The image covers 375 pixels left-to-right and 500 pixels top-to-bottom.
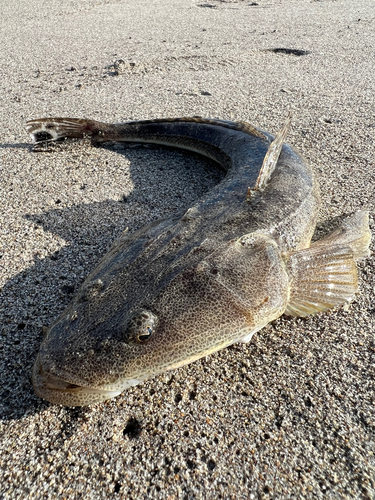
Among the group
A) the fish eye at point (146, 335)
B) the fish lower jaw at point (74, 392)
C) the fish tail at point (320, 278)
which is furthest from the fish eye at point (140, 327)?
the fish tail at point (320, 278)

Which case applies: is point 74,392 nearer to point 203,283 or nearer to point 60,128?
point 203,283

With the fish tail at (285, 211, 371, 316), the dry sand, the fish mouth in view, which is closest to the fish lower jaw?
the fish mouth

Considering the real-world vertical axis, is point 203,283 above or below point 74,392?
above

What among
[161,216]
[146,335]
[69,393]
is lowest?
[161,216]

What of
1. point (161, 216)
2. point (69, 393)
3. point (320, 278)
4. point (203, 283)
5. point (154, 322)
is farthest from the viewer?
point (161, 216)

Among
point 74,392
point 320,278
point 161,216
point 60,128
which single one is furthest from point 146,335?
point 60,128

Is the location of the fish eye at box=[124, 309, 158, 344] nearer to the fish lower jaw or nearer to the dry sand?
the fish lower jaw

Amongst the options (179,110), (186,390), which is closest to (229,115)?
(179,110)
